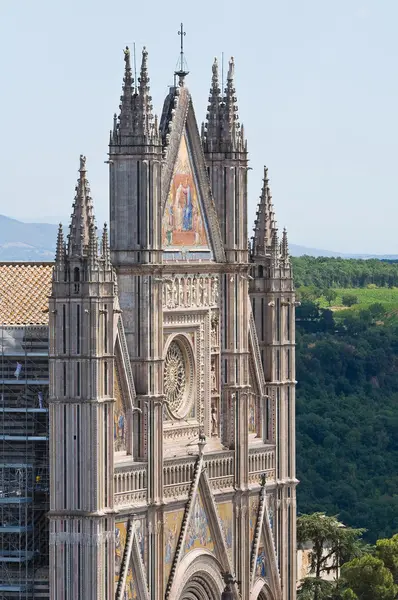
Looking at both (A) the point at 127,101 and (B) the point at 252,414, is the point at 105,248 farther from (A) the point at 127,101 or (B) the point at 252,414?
(B) the point at 252,414

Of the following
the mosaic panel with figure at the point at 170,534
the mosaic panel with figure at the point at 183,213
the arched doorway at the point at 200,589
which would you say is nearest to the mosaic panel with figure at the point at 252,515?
the arched doorway at the point at 200,589

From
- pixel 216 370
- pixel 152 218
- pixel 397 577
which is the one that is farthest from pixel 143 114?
pixel 397 577

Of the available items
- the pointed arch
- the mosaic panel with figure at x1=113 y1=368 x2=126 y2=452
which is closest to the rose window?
the mosaic panel with figure at x1=113 y1=368 x2=126 y2=452

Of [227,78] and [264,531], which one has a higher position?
[227,78]

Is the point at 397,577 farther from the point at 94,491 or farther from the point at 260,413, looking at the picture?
the point at 94,491

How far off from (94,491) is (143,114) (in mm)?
9554

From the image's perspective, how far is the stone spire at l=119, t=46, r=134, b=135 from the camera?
71.2 meters

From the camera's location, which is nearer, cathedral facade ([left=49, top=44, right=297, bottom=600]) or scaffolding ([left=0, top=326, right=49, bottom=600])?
cathedral facade ([left=49, top=44, right=297, bottom=600])

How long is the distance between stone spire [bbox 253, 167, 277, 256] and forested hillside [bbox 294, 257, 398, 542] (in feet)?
114

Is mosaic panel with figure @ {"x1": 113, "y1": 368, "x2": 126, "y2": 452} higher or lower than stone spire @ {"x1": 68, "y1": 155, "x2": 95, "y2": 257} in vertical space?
lower

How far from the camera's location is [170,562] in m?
73.0

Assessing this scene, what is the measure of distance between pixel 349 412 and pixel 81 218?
63.4 metres

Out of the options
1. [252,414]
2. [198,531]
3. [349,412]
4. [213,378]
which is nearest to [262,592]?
[198,531]

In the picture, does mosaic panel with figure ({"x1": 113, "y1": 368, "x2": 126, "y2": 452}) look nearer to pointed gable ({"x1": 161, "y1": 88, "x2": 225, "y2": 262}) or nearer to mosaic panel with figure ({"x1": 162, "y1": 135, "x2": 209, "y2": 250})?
pointed gable ({"x1": 161, "y1": 88, "x2": 225, "y2": 262})
